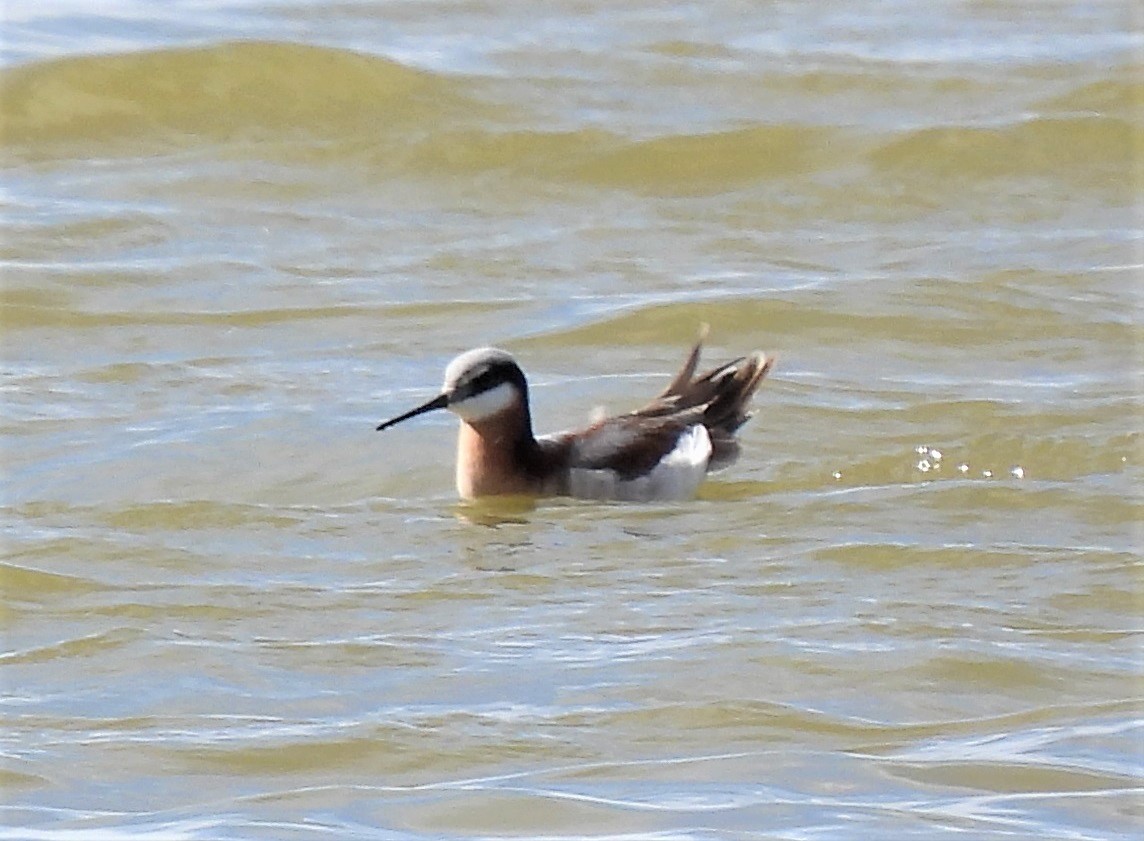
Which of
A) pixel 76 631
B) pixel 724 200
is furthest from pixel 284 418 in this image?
pixel 724 200

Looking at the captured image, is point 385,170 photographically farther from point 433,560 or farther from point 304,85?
point 433,560

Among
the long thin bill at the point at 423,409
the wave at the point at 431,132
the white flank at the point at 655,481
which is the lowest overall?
the white flank at the point at 655,481

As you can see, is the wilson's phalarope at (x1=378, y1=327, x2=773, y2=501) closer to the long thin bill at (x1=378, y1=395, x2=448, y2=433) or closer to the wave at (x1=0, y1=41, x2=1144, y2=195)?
the long thin bill at (x1=378, y1=395, x2=448, y2=433)

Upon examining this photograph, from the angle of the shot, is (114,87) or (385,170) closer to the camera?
(385,170)

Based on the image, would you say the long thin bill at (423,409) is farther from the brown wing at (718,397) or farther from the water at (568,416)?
the brown wing at (718,397)

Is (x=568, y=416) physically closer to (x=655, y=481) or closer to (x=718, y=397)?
(x=718, y=397)

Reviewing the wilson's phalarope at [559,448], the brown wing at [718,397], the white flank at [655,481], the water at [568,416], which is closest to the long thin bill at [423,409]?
the wilson's phalarope at [559,448]

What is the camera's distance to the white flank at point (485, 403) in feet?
31.8

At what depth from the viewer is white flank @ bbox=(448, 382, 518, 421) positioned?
31.8ft

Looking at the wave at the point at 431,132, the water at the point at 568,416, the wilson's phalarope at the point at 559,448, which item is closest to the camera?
the water at the point at 568,416

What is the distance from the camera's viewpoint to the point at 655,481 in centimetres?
970

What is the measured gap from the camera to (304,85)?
626 inches

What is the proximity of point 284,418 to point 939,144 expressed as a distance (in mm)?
5491

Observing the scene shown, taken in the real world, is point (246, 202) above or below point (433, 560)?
above
